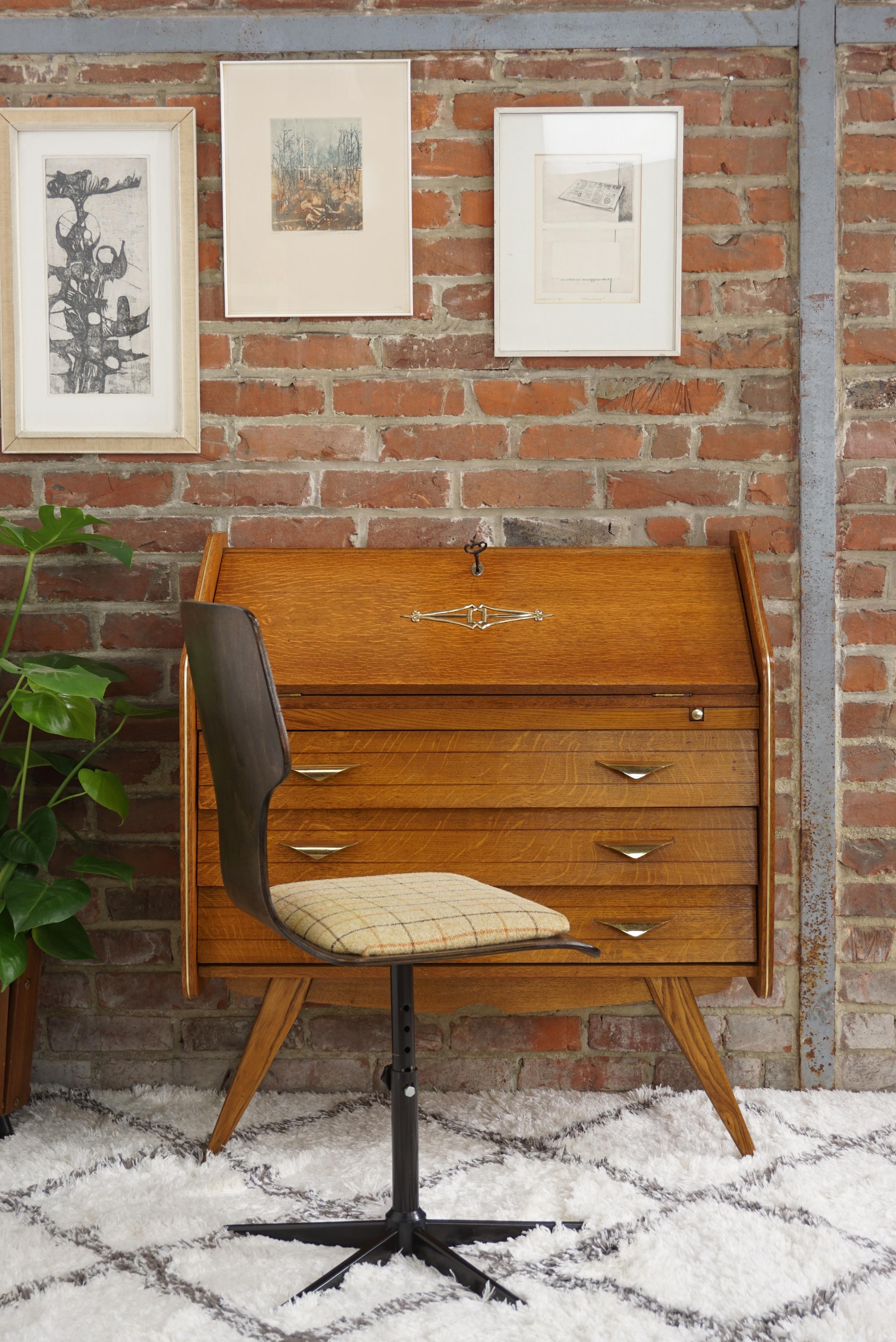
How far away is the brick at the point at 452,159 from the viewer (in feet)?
7.17

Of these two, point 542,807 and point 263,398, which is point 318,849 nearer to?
point 542,807

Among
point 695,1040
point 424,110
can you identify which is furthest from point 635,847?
point 424,110

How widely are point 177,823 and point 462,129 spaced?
1678mm

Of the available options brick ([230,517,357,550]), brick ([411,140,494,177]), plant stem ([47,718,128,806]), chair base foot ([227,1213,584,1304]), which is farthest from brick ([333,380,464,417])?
chair base foot ([227,1213,584,1304])

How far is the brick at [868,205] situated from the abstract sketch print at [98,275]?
1.55 metres

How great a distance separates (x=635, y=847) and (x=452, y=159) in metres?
1.55

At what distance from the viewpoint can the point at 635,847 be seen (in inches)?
71.9

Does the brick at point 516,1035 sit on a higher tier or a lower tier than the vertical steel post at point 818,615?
lower

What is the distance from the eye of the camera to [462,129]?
219cm

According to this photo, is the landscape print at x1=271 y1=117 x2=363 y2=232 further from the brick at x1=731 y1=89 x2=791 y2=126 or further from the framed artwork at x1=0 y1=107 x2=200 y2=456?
the brick at x1=731 y1=89 x2=791 y2=126

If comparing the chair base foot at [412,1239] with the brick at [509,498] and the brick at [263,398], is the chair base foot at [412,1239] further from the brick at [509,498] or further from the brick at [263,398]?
the brick at [263,398]

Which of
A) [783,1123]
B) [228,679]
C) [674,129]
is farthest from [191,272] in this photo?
[783,1123]

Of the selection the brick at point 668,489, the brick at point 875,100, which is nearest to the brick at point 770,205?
the brick at point 875,100

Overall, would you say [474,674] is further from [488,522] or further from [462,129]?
[462,129]
